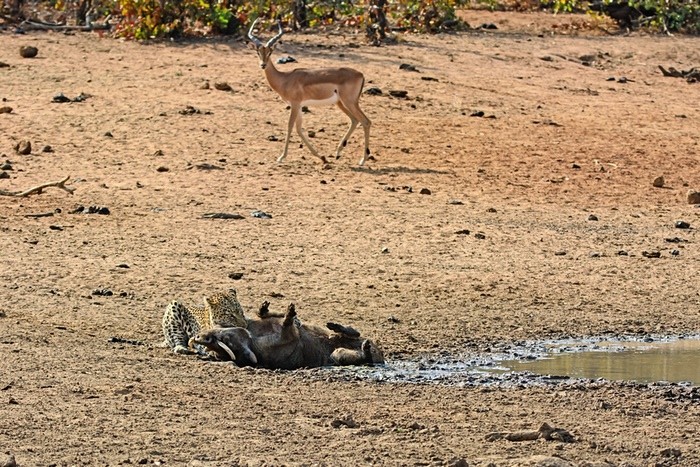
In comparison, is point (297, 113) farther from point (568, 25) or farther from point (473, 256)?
point (568, 25)

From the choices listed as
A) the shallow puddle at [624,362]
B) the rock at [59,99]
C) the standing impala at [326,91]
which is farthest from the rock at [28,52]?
the shallow puddle at [624,362]

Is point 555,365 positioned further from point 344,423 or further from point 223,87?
point 223,87

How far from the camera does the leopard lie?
874cm

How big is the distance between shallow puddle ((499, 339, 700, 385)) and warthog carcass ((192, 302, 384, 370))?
89 centimetres

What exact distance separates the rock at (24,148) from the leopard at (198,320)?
20.4 feet

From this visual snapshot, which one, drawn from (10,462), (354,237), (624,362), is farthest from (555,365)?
(10,462)

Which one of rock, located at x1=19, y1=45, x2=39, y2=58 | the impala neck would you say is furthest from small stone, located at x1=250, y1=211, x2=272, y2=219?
rock, located at x1=19, y1=45, x2=39, y2=58

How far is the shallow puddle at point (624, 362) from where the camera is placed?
885 cm

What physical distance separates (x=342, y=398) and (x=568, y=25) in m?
15.9

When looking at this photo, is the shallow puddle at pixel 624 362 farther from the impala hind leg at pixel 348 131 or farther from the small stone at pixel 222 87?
the small stone at pixel 222 87

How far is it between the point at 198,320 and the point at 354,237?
3584mm

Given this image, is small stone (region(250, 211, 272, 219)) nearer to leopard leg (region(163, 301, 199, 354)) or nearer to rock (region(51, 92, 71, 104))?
leopard leg (region(163, 301, 199, 354))

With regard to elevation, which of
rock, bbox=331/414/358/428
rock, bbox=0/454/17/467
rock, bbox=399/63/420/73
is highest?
rock, bbox=0/454/17/467

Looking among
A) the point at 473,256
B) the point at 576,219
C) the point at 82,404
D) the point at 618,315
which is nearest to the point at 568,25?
the point at 576,219
